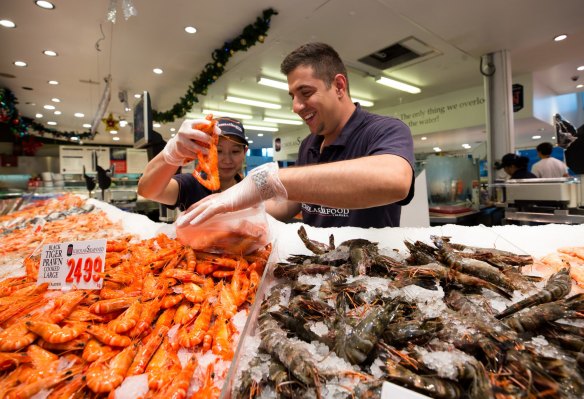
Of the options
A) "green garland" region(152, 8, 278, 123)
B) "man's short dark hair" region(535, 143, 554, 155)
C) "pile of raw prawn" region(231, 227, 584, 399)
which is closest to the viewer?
"pile of raw prawn" region(231, 227, 584, 399)

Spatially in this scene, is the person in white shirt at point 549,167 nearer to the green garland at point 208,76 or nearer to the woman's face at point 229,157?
the green garland at point 208,76

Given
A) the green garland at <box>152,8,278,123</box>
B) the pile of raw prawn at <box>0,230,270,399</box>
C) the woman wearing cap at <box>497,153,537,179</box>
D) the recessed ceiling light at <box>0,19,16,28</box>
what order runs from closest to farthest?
the pile of raw prawn at <box>0,230,270,399</box>, the recessed ceiling light at <box>0,19,16,28</box>, the green garland at <box>152,8,278,123</box>, the woman wearing cap at <box>497,153,537,179</box>

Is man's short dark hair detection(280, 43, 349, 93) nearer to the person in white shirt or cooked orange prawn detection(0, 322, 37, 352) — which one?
cooked orange prawn detection(0, 322, 37, 352)

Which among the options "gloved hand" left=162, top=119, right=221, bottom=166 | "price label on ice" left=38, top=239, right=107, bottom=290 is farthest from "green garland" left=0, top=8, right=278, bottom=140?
"price label on ice" left=38, top=239, right=107, bottom=290

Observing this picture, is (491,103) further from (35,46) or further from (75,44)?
(35,46)

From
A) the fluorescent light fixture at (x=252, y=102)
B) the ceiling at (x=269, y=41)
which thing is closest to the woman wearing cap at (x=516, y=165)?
the ceiling at (x=269, y=41)

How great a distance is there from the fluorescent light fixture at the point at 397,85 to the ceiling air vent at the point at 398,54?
2.32ft

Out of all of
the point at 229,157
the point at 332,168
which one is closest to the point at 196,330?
the point at 332,168

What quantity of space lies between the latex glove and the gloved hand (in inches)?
14.9

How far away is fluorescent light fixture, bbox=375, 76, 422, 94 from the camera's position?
7.26 meters

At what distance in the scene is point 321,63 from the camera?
6.66ft

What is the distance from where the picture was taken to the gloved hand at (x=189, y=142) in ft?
5.22

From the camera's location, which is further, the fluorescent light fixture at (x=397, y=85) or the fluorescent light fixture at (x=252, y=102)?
the fluorescent light fixture at (x=252, y=102)

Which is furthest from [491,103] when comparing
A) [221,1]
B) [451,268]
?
[451,268]
